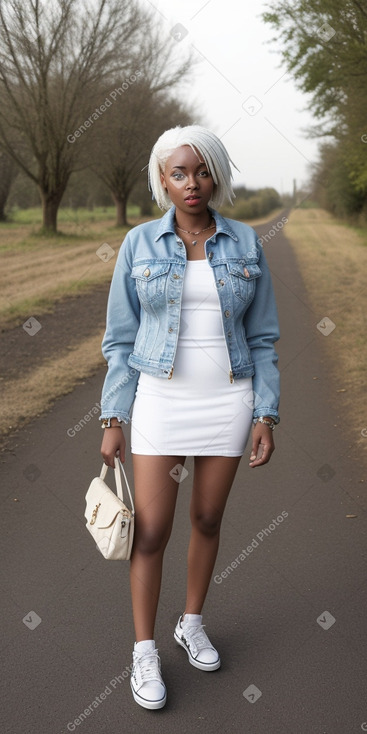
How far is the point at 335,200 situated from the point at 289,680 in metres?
37.9

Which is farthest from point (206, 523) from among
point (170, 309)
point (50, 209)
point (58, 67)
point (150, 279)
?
point (50, 209)

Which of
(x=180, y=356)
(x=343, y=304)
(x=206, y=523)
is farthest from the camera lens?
(x=343, y=304)

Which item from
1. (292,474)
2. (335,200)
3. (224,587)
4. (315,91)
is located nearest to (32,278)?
(315,91)

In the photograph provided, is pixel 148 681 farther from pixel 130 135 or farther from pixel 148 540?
pixel 130 135

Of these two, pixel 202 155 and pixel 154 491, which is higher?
pixel 202 155

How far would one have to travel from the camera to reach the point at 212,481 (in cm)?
295

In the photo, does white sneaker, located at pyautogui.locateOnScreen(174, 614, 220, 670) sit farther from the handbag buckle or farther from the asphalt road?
the handbag buckle

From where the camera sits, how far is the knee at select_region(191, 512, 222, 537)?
3.04 metres

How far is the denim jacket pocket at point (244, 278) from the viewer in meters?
2.84

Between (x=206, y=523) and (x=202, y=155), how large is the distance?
1338mm

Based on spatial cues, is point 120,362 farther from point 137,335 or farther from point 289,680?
point 289,680

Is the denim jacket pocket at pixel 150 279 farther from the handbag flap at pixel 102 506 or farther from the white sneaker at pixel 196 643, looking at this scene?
the white sneaker at pixel 196 643

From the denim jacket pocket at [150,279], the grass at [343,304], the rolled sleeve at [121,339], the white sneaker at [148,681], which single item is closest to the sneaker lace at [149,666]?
the white sneaker at [148,681]

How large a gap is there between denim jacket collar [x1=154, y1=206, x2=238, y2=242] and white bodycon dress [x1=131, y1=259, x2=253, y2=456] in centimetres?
13
